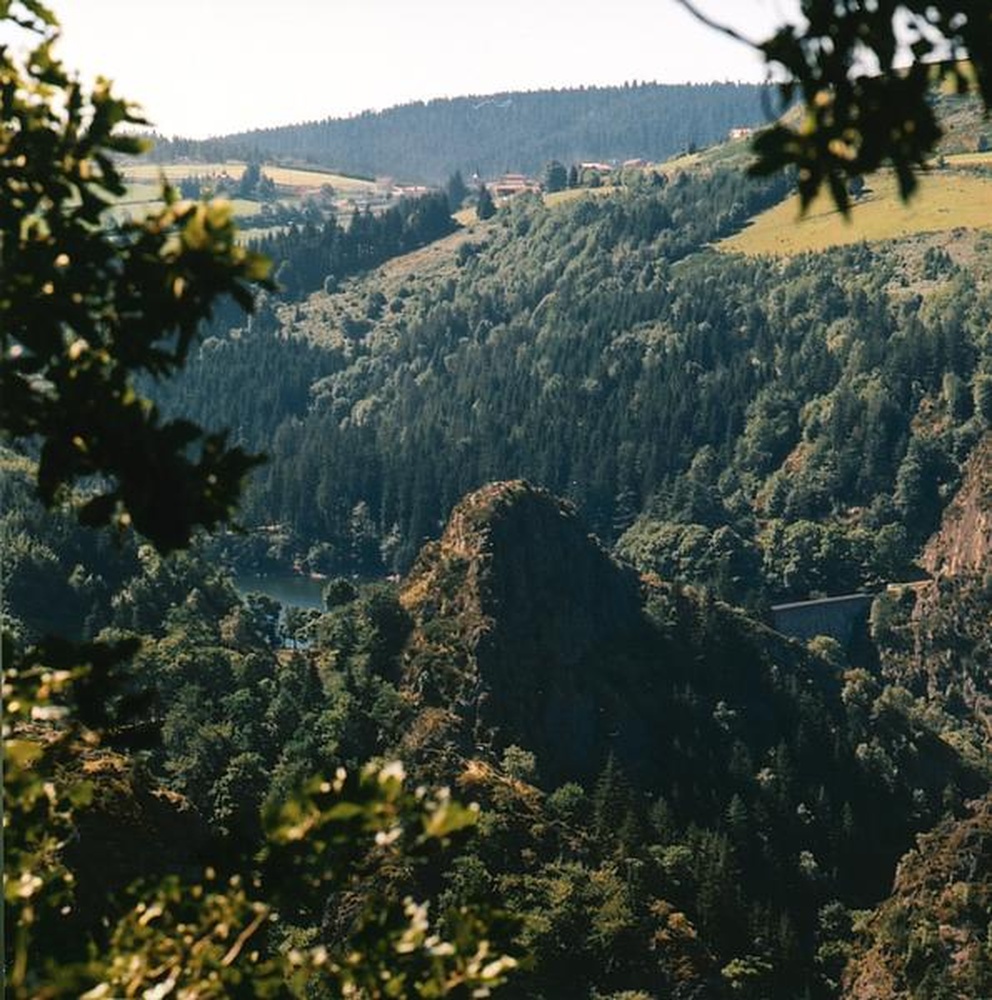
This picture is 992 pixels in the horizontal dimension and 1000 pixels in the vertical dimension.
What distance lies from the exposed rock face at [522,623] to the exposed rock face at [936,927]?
2225cm

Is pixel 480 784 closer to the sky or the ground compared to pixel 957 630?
closer to the sky

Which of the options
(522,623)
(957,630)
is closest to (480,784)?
(522,623)

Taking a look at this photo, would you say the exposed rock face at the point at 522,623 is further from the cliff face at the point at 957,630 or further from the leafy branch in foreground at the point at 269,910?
the leafy branch in foreground at the point at 269,910

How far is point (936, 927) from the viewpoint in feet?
244

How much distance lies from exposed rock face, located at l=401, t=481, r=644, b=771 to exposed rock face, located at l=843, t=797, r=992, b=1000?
22249 millimetres

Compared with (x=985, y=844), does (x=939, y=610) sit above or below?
below

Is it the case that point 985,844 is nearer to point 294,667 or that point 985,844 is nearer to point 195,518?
point 294,667

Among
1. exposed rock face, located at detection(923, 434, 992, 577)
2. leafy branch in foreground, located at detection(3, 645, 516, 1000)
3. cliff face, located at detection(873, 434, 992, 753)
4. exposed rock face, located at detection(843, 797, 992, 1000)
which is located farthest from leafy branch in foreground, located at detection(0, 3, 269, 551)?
exposed rock face, located at detection(923, 434, 992, 577)

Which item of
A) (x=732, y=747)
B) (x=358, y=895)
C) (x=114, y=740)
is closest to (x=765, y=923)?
(x=358, y=895)

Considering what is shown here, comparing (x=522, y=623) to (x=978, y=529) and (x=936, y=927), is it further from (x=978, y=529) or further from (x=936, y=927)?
(x=978, y=529)

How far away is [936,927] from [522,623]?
34.9 m

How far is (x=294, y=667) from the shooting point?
9769 cm

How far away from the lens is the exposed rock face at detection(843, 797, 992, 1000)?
7000 cm

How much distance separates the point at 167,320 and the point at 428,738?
2953 inches
